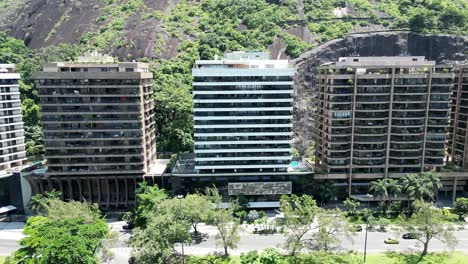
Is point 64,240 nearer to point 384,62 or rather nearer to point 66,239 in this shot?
point 66,239

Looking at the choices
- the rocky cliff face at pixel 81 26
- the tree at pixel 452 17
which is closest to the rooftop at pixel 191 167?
the rocky cliff face at pixel 81 26

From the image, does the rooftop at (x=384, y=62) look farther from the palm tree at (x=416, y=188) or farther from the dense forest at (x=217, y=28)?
the dense forest at (x=217, y=28)

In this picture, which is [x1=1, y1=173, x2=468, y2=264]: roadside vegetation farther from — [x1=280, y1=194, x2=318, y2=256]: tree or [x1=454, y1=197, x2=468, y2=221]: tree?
[x1=454, y1=197, x2=468, y2=221]: tree

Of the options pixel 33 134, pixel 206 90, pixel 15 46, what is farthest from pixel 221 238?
pixel 15 46

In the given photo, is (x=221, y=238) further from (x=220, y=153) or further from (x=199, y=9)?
(x=199, y=9)

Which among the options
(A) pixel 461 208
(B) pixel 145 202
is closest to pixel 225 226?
(B) pixel 145 202

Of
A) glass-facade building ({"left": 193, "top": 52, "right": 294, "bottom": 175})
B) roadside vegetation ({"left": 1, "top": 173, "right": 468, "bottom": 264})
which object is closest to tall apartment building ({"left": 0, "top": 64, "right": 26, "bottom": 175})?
roadside vegetation ({"left": 1, "top": 173, "right": 468, "bottom": 264})

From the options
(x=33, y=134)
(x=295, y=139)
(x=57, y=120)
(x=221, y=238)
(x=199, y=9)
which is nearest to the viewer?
(x=221, y=238)
